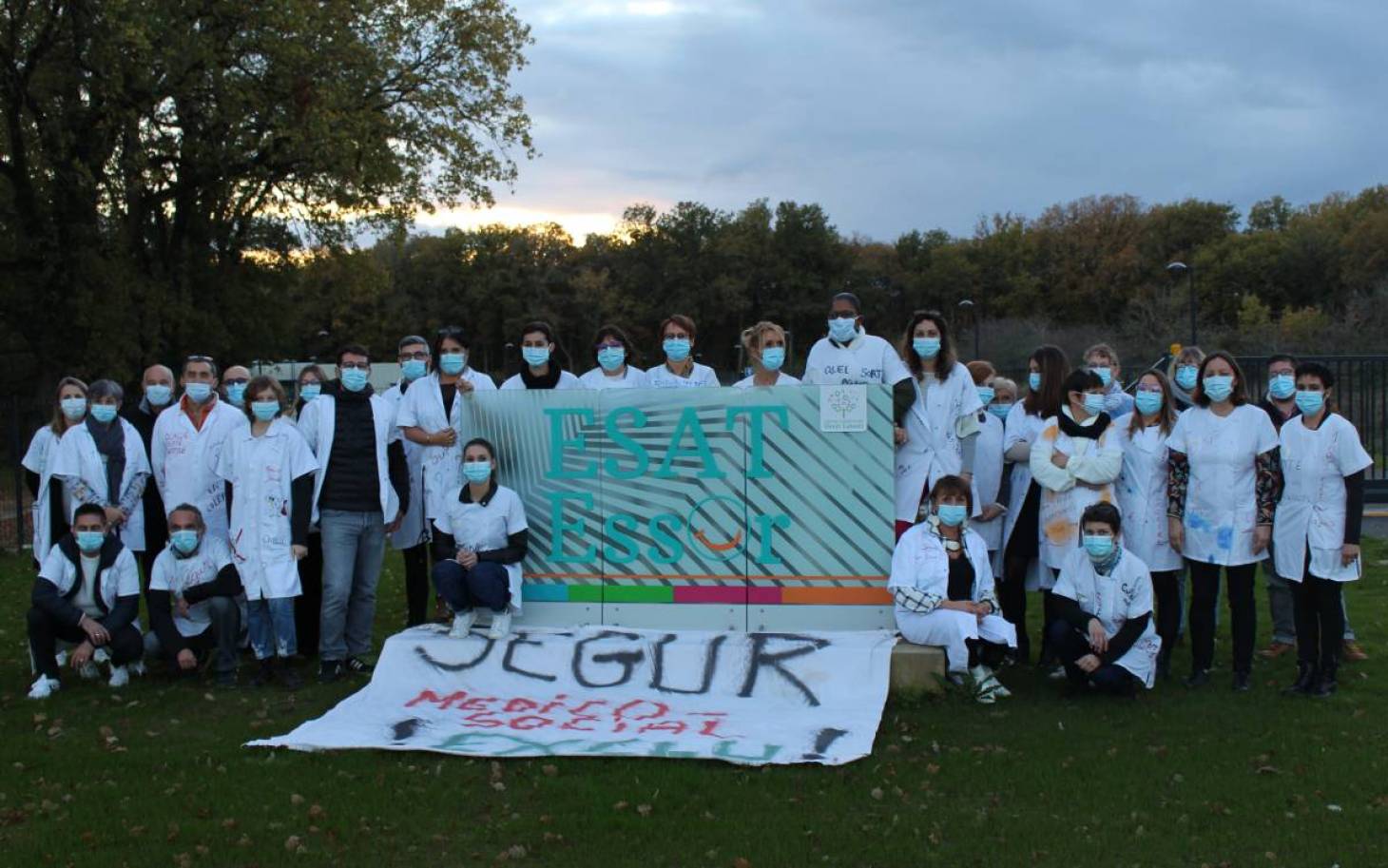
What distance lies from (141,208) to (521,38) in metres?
9.65

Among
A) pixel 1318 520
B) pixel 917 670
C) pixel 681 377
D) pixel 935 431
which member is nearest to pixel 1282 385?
pixel 1318 520

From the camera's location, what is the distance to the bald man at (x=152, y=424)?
28.9 feet

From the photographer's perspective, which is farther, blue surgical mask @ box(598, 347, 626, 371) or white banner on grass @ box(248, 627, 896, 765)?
blue surgical mask @ box(598, 347, 626, 371)

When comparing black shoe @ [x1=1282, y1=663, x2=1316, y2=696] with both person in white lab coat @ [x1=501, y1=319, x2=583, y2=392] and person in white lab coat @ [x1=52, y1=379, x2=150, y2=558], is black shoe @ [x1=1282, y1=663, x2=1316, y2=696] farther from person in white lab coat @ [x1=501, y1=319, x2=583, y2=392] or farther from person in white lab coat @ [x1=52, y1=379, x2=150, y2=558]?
person in white lab coat @ [x1=52, y1=379, x2=150, y2=558]

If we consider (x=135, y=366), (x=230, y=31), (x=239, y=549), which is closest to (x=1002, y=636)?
(x=239, y=549)

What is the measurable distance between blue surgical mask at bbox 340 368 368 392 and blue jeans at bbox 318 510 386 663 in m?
0.82

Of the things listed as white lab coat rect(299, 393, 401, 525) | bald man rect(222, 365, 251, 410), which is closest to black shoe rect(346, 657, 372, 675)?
white lab coat rect(299, 393, 401, 525)

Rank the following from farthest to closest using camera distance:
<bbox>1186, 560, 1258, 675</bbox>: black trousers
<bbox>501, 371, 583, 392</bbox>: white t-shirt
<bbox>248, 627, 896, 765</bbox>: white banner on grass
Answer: <bbox>501, 371, 583, 392</bbox>: white t-shirt → <bbox>1186, 560, 1258, 675</bbox>: black trousers → <bbox>248, 627, 896, 765</bbox>: white banner on grass

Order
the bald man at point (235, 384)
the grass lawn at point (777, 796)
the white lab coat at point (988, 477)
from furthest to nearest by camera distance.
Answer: the bald man at point (235, 384) → the white lab coat at point (988, 477) → the grass lawn at point (777, 796)

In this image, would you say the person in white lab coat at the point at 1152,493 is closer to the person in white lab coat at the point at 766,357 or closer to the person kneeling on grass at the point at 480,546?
the person in white lab coat at the point at 766,357

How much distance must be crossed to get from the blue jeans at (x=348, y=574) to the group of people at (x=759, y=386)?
2 centimetres

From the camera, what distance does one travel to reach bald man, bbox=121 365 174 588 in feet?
28.9

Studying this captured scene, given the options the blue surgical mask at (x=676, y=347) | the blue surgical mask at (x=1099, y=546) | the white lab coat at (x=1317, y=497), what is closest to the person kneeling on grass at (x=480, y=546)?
the blue surgical mask at (x=676, y=347)

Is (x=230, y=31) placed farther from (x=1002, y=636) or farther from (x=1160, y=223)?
(x=1160, y=223)
